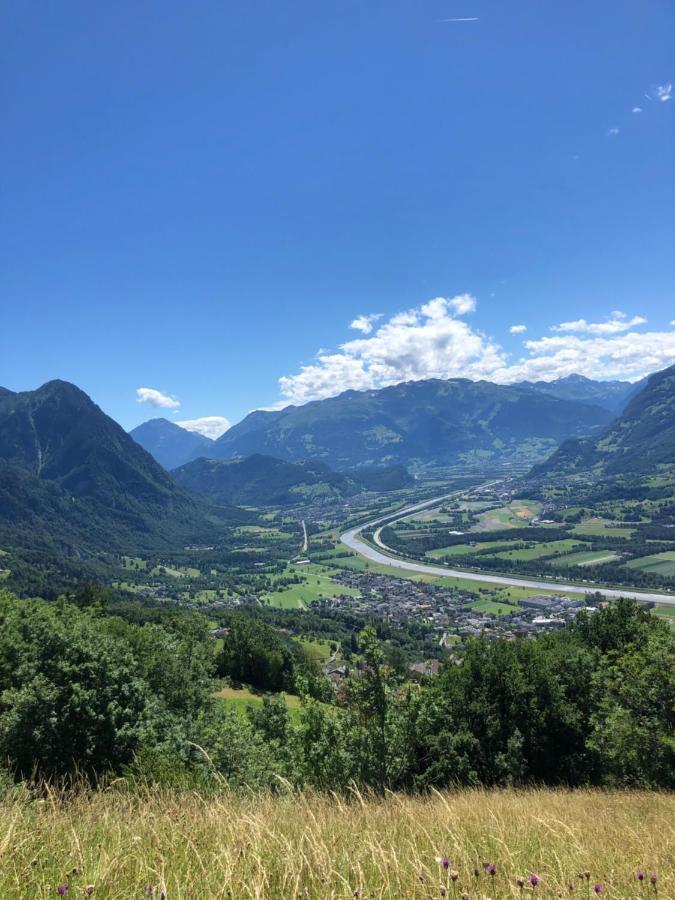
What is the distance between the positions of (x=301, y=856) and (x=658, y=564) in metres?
174

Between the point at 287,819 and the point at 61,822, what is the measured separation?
2050mm

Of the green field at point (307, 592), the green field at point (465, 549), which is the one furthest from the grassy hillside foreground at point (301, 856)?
the green field at point (465, 549)

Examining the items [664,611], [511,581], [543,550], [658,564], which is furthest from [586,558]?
[664,611]

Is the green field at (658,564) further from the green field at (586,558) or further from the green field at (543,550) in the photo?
the green field at (543,550)

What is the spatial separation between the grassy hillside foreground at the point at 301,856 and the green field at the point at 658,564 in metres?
156

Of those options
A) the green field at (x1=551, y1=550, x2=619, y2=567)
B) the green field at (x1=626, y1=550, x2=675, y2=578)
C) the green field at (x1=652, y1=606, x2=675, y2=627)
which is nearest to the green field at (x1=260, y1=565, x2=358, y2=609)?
the green field at (x1=551, y1=550, x2=619, y2=567)

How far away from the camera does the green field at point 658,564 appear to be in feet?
437

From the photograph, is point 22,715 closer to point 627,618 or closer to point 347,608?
point 627,618

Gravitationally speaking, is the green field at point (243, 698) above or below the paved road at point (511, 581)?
above

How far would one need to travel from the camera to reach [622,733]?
17078mm

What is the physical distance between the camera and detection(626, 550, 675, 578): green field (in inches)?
5246

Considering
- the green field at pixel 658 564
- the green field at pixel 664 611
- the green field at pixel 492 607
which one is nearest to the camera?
the green field at pixel 664 611

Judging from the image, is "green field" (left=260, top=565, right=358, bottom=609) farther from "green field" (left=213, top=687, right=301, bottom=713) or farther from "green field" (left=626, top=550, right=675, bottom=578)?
"green field" (left=626, top=550, right=675, bottom=578)

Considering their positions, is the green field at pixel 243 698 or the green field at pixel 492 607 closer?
the green field at pixel 243 698
